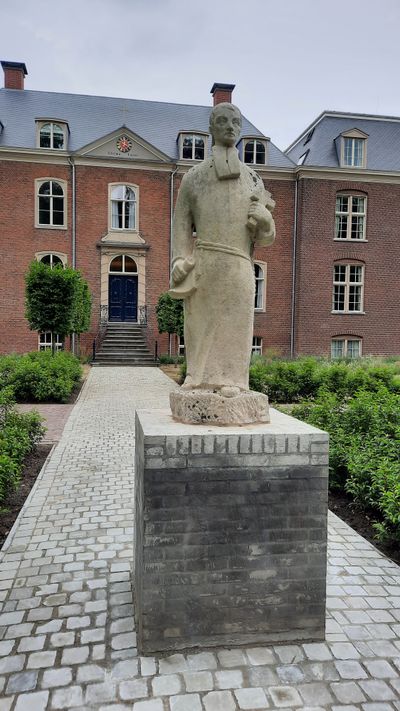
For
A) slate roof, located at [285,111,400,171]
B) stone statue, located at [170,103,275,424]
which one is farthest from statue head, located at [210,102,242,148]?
slate roof, located at [285,111,400,171]

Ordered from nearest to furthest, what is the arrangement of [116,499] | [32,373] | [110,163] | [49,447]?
[116,499], [49,447], [32,373], [110,163]

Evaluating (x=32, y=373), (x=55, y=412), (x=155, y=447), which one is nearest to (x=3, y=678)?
(x=155, y=447)

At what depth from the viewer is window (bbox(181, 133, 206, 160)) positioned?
79.6ft

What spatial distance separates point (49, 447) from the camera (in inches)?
333

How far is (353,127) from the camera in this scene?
2586 cm

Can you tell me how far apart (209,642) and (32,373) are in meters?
11.3

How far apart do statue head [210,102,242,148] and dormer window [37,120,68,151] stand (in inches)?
858

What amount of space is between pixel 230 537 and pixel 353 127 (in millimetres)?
27025

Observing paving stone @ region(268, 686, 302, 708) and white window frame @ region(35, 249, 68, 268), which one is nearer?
paving stone @ region(268, 686, 302, 708)

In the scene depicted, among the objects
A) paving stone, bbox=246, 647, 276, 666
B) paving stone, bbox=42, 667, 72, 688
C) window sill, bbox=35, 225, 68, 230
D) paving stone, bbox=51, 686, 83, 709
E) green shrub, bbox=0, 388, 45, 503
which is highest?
window sill, bbox=35, 225, 68, 230

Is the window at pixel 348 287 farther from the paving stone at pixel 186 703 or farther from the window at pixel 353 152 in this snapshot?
the paving stone at pixel 186 703

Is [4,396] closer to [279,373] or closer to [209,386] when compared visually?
[209,386]

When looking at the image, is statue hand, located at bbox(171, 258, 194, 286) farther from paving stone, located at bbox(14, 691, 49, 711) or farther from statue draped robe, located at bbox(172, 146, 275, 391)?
paving stone, located at bbox(14, 691, 49, 711)

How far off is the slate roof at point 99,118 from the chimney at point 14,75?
1.91ft
